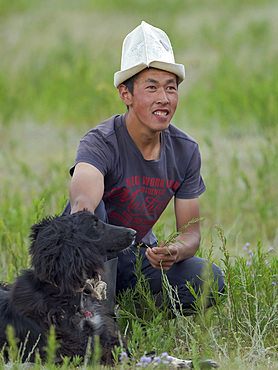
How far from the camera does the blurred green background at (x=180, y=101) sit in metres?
6.39

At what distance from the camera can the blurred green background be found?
6.39 meters

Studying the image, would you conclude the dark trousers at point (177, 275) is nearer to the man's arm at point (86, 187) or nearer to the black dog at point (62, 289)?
the man's arm at point (86, 187)

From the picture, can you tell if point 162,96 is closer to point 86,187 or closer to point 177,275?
point 86,187

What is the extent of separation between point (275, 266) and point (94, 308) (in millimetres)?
1373

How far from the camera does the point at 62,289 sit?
304 cm

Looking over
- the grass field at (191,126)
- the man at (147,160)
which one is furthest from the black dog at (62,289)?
the man at (147,160)

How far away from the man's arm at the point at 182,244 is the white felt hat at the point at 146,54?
2.84ft

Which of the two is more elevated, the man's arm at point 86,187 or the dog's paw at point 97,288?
the man's arm at point 86,187

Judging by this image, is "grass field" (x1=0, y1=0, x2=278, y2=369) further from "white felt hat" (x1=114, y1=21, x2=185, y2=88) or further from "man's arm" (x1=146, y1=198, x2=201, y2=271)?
"white felt hat" (x1=114, y1=21, x2=185, y2=88)

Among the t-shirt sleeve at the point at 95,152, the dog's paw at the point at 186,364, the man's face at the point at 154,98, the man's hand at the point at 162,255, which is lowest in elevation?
the dog's paw at the point at 186,364

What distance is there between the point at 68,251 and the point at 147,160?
3.58 feet

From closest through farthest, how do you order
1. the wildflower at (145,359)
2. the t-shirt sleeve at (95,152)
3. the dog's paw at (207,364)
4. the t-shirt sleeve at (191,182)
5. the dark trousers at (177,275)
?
the wildflower at (145,359), the dog's paw at (207,364), the t-shirt sleeve at (95,152), the dark trousers at (177,275), the t-shirt sleeve at (191,182)

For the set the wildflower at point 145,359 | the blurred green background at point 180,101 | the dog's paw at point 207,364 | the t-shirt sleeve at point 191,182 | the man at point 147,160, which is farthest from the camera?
the blurred green background at point 180,101

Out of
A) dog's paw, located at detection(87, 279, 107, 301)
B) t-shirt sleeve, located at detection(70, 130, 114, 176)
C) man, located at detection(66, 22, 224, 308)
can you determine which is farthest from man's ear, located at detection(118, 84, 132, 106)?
dog's paw, located at detection(87, 279, 107, 301)
